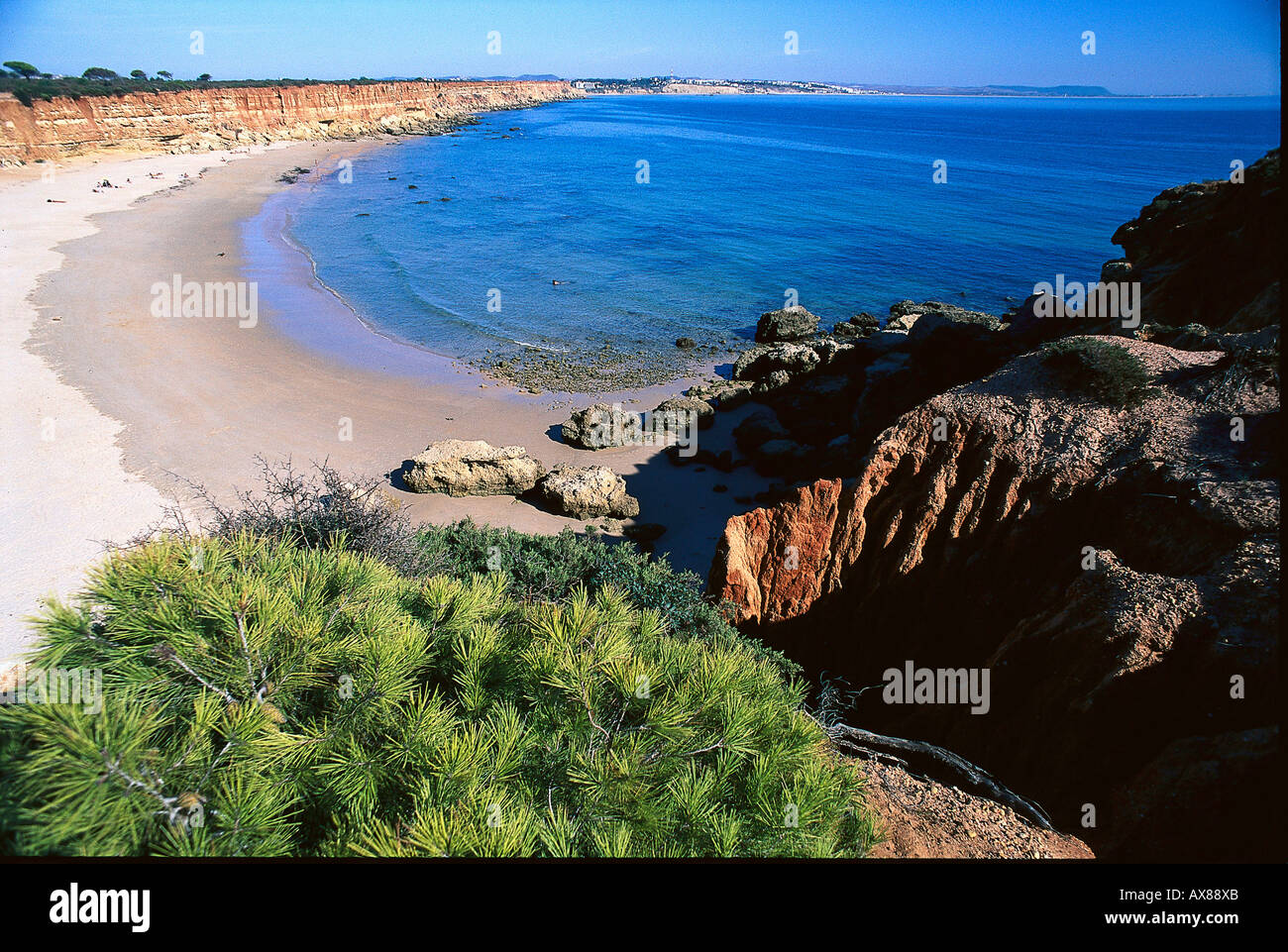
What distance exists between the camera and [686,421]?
20.3m

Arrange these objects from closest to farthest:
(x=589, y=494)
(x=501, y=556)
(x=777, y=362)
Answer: (x=501, y=556)
(x=589, y=494)
(x=777, y=362)

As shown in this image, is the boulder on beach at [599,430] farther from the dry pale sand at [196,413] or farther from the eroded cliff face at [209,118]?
the eroded cliff face at [209,118]

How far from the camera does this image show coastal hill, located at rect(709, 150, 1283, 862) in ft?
18.0

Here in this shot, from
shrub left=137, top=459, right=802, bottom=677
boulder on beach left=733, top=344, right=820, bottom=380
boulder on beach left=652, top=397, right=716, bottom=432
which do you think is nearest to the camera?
shrub left=137, top=459, right=802, bottom=677

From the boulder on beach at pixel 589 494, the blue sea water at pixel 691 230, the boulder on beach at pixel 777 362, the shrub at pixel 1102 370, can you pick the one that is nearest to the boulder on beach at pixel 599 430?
the boulder on beach at pixel 589 494

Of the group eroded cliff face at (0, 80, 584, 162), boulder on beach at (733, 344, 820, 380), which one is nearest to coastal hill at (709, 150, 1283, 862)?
boulder on beach at (733, 344, 820, 380)

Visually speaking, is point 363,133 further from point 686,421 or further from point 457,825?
point 457,825

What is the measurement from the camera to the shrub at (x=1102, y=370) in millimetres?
8719

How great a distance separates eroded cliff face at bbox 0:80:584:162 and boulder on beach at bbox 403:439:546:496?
60971 millimetres

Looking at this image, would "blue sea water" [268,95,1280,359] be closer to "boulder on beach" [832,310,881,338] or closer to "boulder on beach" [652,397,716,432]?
"boulder on beach" [832,310,881,338]

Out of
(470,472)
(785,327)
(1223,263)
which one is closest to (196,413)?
(470,472)

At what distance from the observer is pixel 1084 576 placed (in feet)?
23.1

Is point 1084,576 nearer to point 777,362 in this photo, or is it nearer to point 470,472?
point 470,472

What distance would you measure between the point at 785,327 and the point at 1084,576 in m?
23.8
